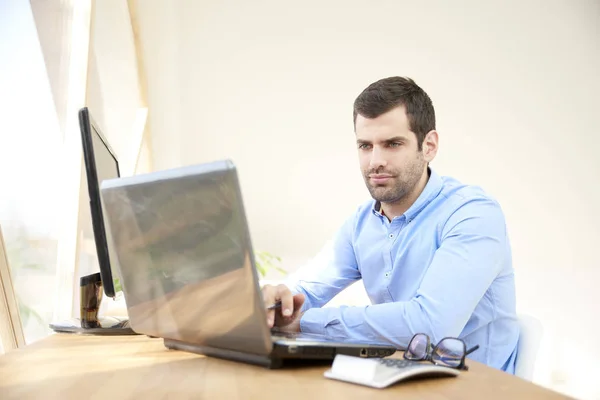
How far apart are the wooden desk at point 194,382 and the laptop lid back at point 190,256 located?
2.1 inches

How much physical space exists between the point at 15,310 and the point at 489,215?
137cm

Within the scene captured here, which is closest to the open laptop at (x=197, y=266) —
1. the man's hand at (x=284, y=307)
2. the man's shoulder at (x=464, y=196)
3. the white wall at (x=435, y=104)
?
the man's hand at (x=284, y=307)

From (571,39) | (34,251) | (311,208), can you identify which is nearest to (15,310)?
(34,251)

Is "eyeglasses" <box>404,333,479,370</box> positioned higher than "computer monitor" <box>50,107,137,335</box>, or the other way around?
"computer monitor" <box>50,107,137,335</box>

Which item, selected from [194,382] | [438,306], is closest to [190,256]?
[194,382]

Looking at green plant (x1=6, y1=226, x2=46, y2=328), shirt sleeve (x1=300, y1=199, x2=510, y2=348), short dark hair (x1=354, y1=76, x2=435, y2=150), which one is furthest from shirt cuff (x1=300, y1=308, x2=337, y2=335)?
green plant (x1=6, y1=226, x2=46, y2=328)

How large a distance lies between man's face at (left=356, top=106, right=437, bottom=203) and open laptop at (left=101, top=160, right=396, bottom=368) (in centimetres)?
79

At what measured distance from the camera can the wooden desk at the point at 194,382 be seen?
91 centimetres

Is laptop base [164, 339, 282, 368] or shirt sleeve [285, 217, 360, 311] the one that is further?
shirt sleeve [285, 217, 360, 311]

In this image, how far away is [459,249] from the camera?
155cm

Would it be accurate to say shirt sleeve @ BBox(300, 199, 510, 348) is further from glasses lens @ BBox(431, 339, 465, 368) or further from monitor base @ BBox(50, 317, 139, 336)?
monitor base @ BBox(50, 317, 139, 336)

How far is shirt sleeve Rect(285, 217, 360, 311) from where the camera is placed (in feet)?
6.61

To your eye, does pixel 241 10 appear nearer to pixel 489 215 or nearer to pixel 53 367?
pixel 489 215

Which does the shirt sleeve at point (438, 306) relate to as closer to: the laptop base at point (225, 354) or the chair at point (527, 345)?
the chair at point (527, 345)
